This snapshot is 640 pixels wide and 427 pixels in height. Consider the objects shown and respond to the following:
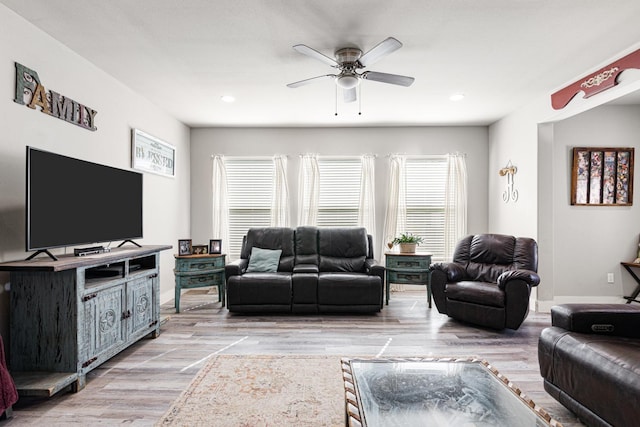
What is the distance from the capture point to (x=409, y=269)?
474cm

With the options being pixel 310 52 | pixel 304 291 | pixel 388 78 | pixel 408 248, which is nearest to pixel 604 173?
pixel 408 248

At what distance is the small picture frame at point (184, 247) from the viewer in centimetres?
454

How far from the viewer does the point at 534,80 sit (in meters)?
3.81

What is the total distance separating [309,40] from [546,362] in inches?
114

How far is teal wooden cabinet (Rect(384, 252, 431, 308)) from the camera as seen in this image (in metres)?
4.71

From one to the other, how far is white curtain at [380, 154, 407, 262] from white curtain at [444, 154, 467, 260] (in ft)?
2.34

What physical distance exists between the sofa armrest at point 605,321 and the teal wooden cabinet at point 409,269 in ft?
8.30

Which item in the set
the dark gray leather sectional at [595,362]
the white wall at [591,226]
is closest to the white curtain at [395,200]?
the white wall at [591,226]

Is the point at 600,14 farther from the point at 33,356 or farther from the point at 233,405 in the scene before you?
the point at 33,356

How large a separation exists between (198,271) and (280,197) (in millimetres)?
1853

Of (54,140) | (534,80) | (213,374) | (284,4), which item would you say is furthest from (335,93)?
(213,374)

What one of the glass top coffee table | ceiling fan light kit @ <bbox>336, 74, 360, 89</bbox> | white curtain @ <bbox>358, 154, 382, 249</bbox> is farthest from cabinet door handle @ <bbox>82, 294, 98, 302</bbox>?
white curtain @ <bbox>358, 154, 382, 249</bbox>

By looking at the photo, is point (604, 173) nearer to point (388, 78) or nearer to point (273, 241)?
point (388, 78)

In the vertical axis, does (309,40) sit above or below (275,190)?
above
